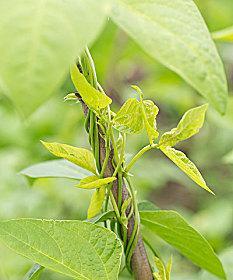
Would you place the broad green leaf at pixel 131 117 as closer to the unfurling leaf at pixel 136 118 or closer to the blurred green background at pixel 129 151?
the unfurling leaf at pixel 136 118

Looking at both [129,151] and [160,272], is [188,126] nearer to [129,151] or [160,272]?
[160,272]

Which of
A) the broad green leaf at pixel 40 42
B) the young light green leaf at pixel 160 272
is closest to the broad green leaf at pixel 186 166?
the young light green leaf at pixel 160 272

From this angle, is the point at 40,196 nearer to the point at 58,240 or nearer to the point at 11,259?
the point at 11,259

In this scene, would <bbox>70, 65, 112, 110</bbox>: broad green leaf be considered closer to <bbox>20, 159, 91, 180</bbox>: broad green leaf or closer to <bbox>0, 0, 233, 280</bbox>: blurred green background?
<bbox>20, 159, 91, 180</bbox>: broad green leaf

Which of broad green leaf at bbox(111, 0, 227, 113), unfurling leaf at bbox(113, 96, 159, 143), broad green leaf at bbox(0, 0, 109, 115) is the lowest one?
unfurling leaf at bbox(113, 96, 159, 143)

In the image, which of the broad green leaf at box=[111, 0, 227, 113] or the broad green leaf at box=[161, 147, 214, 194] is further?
the broad green leaf at box=[161, 147, 214, 194]

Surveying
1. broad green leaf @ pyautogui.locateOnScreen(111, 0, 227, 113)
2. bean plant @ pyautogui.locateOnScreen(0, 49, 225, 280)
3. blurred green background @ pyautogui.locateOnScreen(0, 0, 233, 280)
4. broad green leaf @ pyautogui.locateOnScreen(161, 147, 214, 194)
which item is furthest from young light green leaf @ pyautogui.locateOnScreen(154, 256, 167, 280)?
blurred green background @ pyautogui.locateOnScreen(0, 0, 233, 280)

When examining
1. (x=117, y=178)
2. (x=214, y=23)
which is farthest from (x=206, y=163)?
(x=117, y=178)

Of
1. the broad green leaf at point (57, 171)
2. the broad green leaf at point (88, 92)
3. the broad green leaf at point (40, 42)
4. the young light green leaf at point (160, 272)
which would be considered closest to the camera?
the broad green leaf at point (40, 42)
